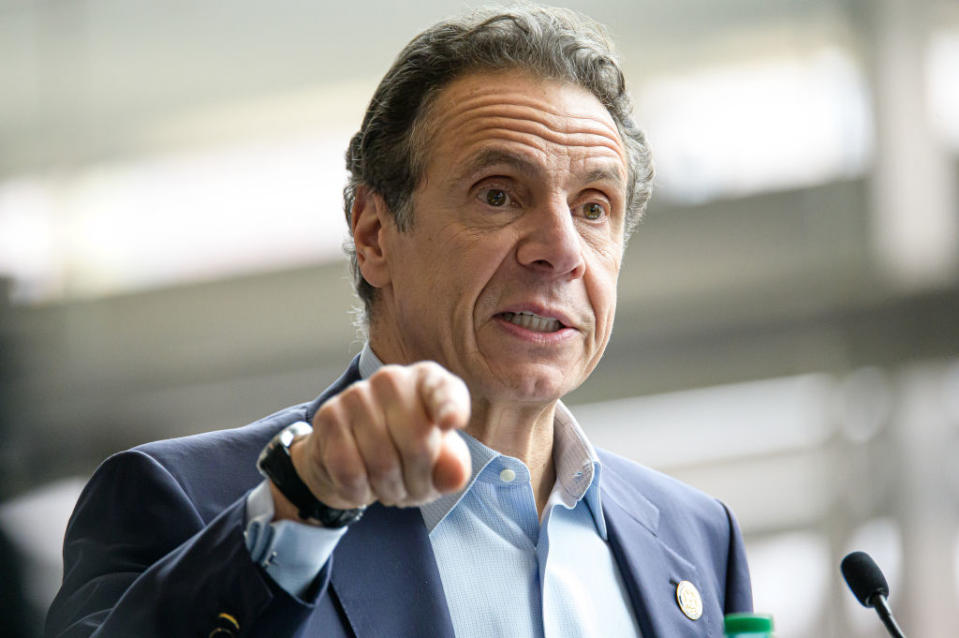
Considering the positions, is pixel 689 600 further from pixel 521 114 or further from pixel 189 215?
pixel 189 215

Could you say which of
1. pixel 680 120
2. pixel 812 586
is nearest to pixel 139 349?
pixel 680 120

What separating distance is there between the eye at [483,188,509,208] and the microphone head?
Answer: 73 cm

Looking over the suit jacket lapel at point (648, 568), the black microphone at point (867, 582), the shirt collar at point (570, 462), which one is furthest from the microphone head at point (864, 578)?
the shirt collar at point (570, 462)

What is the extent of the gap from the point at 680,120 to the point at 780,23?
28.4 inches

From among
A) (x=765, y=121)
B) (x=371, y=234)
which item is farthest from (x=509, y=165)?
(x=765, y=121)

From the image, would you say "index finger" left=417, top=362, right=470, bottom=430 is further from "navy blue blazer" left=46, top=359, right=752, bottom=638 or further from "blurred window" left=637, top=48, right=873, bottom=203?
"blurred window" left=637, top=48, right=873, bottom=203

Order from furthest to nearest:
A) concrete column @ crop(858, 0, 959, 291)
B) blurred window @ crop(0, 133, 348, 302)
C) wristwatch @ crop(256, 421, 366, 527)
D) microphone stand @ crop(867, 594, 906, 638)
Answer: concrete column @ crop(858, 0, 959, 291) → blurred window @ crop(0, 133, 348, 302) → microphone stand @ crop(867, 594, 906, 638) → wristwatch @ crop(256, 421, 366, 527)

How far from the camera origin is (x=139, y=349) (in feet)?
15.3

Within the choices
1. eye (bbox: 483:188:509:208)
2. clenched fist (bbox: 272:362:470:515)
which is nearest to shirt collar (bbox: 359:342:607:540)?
eye (bbox: 483:188:509:208)

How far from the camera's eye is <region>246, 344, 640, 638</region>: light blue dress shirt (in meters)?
1.58

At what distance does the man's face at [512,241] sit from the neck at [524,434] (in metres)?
0.05

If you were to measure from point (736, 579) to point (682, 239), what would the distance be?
3.19 meters

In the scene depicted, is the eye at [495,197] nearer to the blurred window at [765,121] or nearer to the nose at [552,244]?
the nose at [552,244]

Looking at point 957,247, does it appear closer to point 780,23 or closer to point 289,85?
point 780,23
